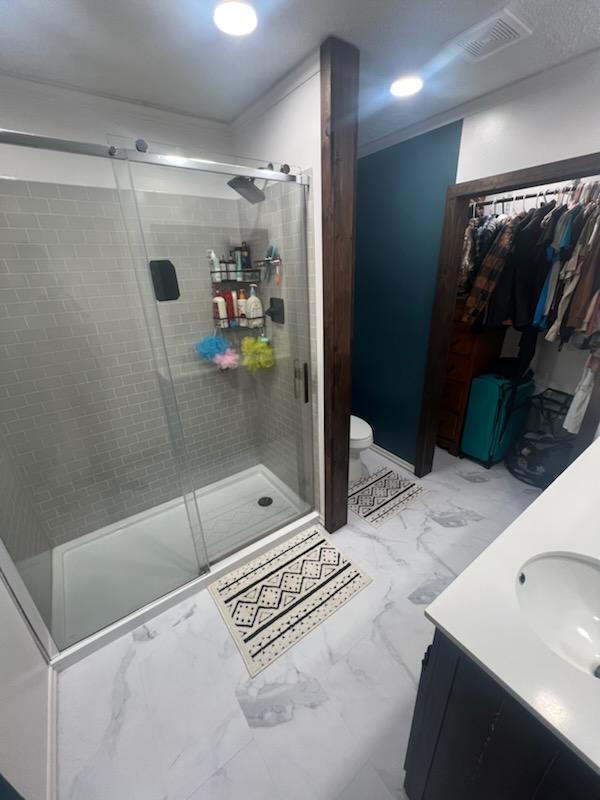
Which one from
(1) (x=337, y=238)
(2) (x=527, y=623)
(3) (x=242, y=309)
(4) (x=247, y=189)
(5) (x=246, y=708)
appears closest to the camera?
(2) (x=527, y=623)

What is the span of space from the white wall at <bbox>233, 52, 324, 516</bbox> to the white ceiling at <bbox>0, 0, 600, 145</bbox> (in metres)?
0.06

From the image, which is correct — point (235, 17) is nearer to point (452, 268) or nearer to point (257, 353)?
point (257, 353)

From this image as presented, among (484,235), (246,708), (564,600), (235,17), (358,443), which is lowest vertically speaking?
(246,708)

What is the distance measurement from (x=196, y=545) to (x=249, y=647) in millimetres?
594

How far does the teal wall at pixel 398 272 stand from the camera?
2.06m

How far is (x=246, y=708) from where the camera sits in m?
1.26

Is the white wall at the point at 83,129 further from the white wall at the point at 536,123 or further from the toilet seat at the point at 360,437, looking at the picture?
the toilet seat at the point at 360,437

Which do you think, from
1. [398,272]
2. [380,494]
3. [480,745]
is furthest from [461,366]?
[480,745]

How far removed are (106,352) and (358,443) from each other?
1.72m

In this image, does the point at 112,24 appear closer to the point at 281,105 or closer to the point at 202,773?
the point at 281,105

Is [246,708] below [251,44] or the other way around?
below

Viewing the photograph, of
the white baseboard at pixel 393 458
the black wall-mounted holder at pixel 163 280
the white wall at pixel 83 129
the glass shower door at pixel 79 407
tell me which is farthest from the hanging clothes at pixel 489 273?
the glass shower door at pixel 79 407

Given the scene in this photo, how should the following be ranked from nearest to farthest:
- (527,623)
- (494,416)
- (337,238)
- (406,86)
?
(527,623), (337,238), (406,86), (494,416)

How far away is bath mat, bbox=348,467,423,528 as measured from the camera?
223 centimetres
